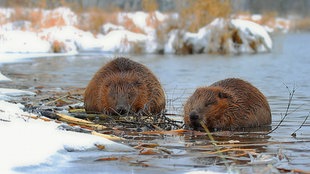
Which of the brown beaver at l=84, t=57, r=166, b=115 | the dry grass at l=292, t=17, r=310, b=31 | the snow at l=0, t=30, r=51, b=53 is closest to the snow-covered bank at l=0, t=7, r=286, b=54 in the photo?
the snow at l=0, t=30, r=51, b=53

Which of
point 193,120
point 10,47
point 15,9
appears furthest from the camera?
point 15,9

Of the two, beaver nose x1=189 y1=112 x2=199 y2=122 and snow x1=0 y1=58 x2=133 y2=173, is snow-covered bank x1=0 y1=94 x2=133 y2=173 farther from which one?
beaver nose x1=189 y1=112 x2=199 y2=122

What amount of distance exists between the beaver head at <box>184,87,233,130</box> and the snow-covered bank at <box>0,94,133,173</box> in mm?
1678

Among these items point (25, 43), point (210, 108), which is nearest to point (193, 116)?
point (210, 108)

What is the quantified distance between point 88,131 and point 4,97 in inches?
123

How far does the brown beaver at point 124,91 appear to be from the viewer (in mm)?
7113

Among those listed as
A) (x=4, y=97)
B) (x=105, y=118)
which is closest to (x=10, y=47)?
(x=4, y=97)

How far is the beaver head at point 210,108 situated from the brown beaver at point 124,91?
59 centimetres

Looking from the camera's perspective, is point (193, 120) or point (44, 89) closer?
point (193, 120)

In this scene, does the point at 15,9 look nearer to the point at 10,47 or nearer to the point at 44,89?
the point at 10,47

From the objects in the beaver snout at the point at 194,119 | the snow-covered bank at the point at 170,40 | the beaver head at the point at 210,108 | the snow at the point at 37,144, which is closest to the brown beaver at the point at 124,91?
the beaver head at the point at 210,108

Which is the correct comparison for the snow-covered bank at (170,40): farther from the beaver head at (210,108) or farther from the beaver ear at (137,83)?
the beaver head at (210,108)

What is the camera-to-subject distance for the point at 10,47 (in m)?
21.1

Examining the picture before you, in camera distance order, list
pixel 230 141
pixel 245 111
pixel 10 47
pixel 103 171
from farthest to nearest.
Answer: pixel 10 47, pixel 245 111, pixel 230 141, pixel 103 171
